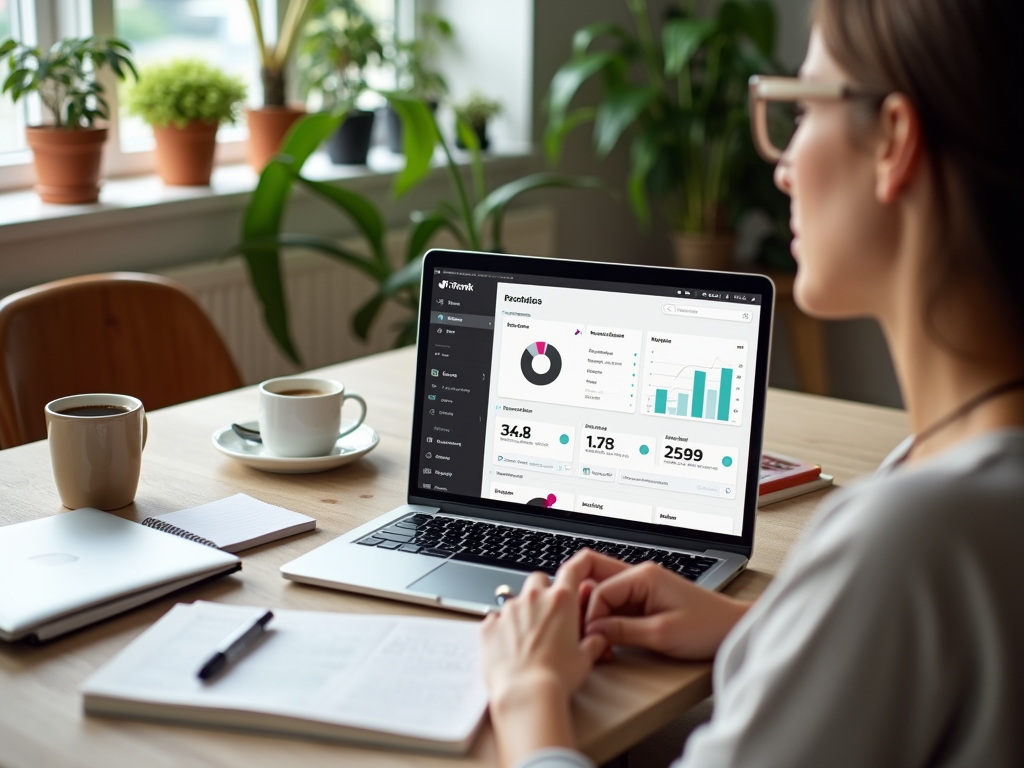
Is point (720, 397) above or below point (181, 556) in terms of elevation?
above

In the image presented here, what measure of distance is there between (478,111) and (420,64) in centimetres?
20

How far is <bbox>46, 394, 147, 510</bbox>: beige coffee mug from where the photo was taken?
1161 millimetres

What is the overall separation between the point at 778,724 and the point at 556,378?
543 millimetres

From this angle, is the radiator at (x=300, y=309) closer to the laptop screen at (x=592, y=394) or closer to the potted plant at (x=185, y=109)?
the potted plant at (x=185, y=109)

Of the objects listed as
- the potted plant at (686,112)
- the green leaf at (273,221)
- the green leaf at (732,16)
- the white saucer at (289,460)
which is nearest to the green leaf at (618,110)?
the potted plant at (686,112)

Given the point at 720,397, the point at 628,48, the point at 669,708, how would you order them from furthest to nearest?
the point at 628,48
the point at 720,397
the point at 669,708

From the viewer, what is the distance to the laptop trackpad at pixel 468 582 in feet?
3.26

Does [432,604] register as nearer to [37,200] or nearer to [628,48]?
[37,200]

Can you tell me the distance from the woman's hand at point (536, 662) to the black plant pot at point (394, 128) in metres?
2.41

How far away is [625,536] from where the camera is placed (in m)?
1.12

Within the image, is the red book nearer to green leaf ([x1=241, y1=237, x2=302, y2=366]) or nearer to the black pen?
the black pen

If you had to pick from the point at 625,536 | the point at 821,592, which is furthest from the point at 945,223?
the point at 625,536

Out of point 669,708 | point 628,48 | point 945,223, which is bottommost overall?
point 669,708

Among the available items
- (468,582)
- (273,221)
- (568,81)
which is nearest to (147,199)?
(273,221)
